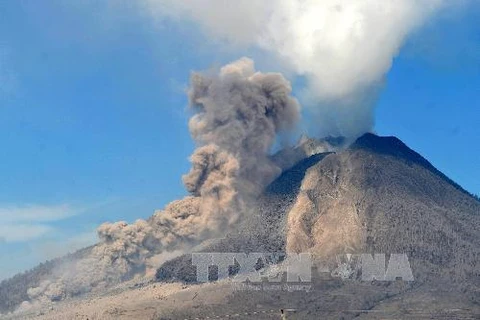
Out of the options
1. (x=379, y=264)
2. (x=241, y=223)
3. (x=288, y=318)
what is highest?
(x=241, y=223)

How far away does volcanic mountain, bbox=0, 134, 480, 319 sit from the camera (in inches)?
5595

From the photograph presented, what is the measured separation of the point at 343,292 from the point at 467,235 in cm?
4650

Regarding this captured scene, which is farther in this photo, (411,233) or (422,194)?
(422,194)

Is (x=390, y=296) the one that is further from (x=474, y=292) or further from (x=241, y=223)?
(x=241, y=223)

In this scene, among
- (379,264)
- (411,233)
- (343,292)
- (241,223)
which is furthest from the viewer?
(241,223)

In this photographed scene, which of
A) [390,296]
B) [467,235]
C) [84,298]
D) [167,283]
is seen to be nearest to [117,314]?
[167,283]

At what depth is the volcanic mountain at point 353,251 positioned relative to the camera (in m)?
142

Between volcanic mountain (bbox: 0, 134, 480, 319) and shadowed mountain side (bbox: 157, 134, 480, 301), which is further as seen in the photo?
shadowed mountain side (bbox: 157, 134, 480, 301)

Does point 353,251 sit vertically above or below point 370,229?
below

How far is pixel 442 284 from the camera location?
6033 inches

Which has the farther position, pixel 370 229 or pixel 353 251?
pixel 370 229

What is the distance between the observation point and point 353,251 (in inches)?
6752

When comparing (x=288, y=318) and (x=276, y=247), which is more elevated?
(x=276, y=247)

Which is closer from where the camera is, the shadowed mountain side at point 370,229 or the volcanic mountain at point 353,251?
the volcanic mountain at point 353,251
